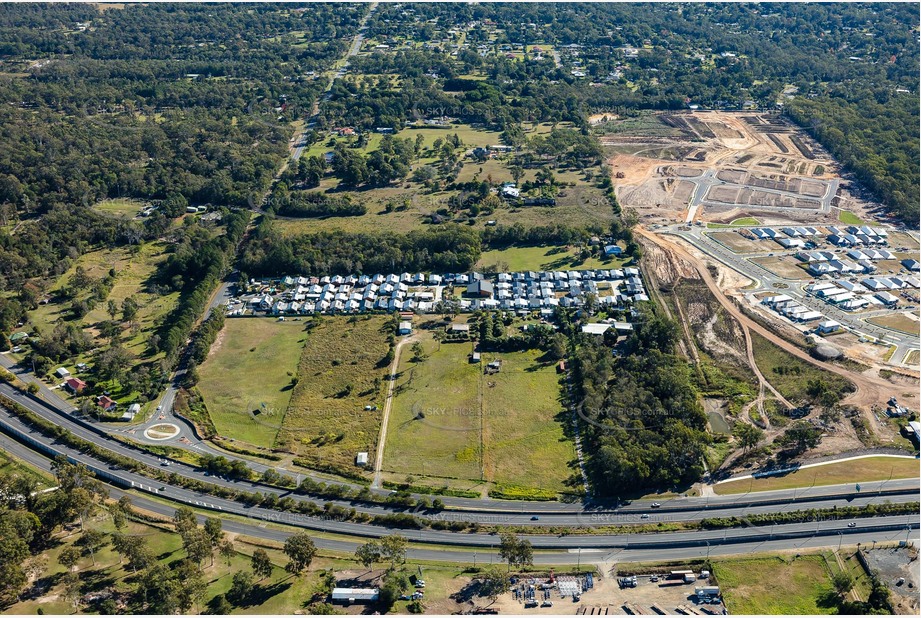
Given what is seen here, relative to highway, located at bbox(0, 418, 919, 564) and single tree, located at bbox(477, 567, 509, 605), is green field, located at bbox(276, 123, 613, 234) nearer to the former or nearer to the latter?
highway, located at bbox(0, 418, 919, 564)

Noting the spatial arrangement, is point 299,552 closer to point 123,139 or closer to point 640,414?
point 640,414

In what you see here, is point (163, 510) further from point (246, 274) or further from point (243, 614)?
point (246, 274)

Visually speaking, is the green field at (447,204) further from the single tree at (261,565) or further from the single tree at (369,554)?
the single tree at (261,565)

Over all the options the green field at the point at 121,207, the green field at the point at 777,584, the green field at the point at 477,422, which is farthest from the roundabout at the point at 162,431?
the green field at the point at 121,207

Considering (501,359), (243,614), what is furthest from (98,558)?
(501,359)

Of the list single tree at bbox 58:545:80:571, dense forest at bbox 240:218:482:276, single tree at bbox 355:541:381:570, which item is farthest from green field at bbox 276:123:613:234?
single tree at bbox 58:545:80:571
